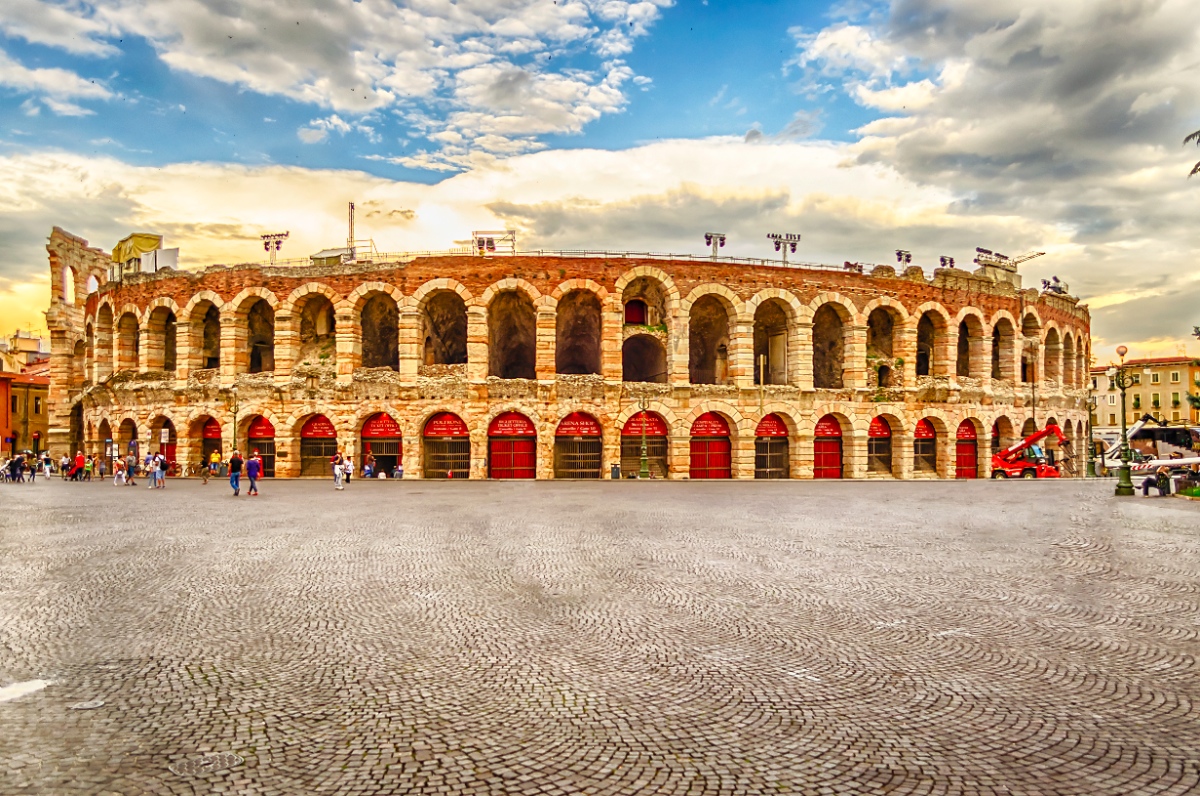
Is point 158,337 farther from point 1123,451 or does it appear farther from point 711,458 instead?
point 1123,451

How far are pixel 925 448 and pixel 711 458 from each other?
12613 mm

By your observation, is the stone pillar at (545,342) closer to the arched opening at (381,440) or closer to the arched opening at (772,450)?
the arched opening at (381,440)

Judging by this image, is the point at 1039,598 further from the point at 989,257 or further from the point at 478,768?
the point at 989,257

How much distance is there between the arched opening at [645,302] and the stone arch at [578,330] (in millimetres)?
1549

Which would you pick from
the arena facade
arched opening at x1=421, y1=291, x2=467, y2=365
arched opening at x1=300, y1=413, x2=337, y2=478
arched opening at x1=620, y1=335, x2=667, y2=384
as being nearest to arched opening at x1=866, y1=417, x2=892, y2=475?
the arena facade

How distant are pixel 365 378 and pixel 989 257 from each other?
3713 cm

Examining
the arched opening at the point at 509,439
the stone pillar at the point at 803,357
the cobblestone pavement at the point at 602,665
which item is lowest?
the cobblestone pavement at the point at 602,665

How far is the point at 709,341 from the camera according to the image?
37875mm

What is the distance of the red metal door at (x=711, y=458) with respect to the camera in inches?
1316

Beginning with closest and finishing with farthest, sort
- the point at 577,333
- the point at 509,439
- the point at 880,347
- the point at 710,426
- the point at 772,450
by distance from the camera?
the point at 509,439 < the point at 710,426 < the point at 772,450 < the point at 880,347 < the point at 577,333

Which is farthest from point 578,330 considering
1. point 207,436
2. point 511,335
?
point 207,436

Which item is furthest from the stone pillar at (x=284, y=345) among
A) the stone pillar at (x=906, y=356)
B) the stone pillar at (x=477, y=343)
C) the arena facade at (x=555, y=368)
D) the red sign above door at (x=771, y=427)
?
the stone pillar at (x=906, y=356)

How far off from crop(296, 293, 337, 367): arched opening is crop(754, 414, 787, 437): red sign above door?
70.2 feet

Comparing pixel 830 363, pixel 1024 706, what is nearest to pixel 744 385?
pixel 830 363
